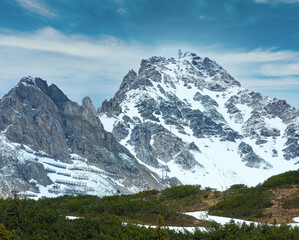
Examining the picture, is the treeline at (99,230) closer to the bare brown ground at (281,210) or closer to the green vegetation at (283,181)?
the bare brown ground at (281,210)

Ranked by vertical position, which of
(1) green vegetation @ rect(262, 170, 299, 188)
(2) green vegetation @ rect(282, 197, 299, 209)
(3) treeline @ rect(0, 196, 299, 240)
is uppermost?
(1) green vegetation @ rect(262, 170, 299, 188)

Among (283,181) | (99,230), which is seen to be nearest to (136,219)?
(99,230)

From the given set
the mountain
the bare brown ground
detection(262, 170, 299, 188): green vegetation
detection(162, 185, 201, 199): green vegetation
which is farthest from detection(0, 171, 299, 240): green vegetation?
the mountain

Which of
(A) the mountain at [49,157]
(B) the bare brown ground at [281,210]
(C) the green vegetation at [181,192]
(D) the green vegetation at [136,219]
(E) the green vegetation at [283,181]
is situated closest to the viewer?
(D) the green vegetation at [136,219]

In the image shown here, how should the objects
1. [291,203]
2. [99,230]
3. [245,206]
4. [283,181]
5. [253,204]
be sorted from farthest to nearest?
[283,181] → [253,204] → [245,206] → [291,203] → [99,230]

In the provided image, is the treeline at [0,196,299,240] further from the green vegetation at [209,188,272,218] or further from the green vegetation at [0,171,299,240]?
the green vegetation at [209,188,272,218]

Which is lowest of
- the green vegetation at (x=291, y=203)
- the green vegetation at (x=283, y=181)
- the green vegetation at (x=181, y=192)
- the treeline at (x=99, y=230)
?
the treeline at (x=99, y=230)

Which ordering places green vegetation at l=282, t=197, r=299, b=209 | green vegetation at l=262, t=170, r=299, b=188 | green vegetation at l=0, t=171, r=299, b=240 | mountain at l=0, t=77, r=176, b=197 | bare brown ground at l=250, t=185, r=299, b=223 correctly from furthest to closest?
mountain at l=0, t=77, r=176, b=197, green vegetation at l=262, t=170, r=299, b=188, green vegetation at l=282, t=197, r=299, b=209, bare brown ground at l=250, t=185, r=299, b=223, green vegetation at l=0, t=171, r=299, b=240

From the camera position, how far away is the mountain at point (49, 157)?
465 feet

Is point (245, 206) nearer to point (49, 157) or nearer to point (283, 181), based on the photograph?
point (283, 181)

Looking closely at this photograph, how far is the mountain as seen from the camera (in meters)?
142

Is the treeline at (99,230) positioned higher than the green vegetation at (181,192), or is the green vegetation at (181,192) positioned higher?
the green vegetation at (181,192)

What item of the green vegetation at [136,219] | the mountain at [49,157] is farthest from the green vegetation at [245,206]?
the mountain at [49,157]

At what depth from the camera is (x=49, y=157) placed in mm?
167375
